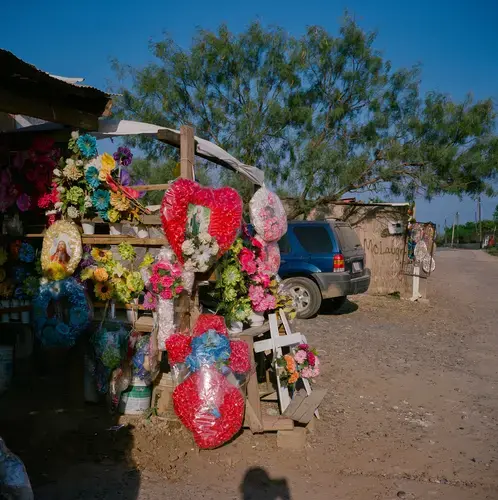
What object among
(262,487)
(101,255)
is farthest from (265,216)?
(262,487)

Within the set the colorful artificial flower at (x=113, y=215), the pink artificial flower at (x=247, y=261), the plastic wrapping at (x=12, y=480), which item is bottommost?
the plastic wrapping at (x=12, y=480)

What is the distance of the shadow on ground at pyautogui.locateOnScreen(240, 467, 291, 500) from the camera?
374 cm

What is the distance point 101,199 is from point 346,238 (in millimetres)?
6862

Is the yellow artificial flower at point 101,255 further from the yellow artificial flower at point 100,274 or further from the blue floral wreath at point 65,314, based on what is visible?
the blue floral wreath at point 65,314

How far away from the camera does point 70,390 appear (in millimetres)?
5160

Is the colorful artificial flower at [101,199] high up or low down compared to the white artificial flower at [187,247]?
up

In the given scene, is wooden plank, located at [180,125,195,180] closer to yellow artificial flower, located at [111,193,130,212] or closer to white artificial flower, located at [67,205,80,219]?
yellow artificial flower, located at [111,193,130,212]

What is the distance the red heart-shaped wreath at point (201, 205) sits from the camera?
439cm

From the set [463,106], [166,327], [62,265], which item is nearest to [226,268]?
[166,327]

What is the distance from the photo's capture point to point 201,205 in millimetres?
4539

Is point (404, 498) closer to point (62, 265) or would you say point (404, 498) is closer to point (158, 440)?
point (158, 440)

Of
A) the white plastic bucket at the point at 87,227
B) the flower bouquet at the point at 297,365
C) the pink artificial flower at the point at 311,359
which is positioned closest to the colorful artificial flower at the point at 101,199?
the white plastic bucket at the point at 87,227

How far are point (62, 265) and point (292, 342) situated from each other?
7.94 feet

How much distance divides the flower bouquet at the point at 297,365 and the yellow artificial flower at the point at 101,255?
2.02 metres
